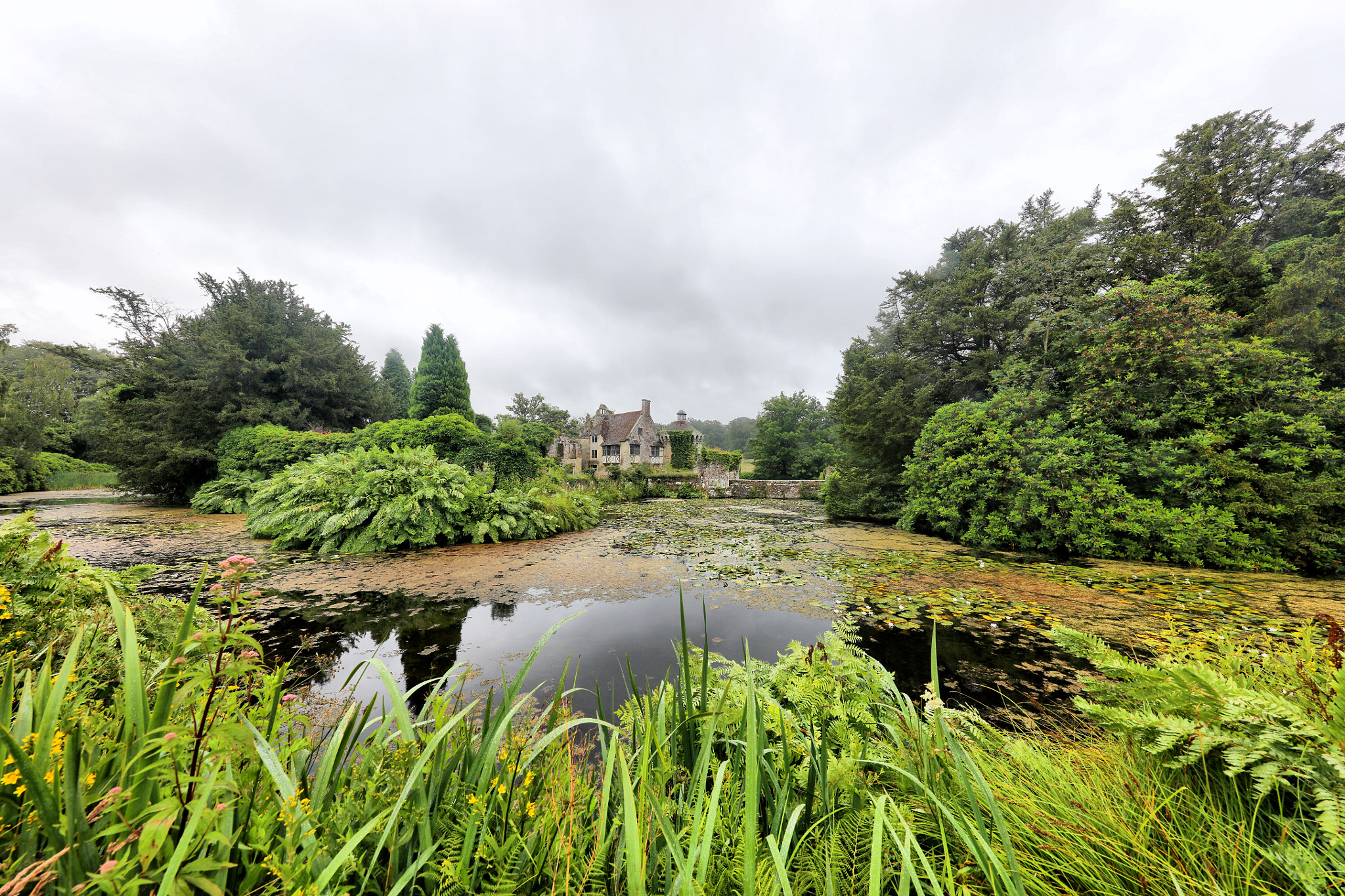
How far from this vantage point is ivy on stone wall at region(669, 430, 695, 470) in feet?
99.1

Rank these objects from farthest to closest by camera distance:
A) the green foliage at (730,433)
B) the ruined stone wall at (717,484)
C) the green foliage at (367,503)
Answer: the green foliage at (730,433) < the ruined stone wall at (717,484) < the green foliage at (367,503)

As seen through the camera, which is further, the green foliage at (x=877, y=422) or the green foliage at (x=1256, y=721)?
the green foliage at (x=877, y=422)

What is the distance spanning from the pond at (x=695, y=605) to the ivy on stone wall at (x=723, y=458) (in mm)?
19881

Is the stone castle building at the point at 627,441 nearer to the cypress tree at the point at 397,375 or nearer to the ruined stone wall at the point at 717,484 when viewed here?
the ruined stone wall at the point at 717,484

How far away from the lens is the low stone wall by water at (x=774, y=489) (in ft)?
68.4

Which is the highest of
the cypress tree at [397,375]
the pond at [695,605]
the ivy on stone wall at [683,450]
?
the cypress tree at [397,375]

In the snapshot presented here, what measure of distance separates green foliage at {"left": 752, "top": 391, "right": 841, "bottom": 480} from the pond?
17830 mm

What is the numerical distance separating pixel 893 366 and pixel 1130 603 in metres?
8.61

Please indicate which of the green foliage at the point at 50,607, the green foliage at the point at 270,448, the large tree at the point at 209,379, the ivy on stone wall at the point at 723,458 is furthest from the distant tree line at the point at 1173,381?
the large tree at the point at 209,379

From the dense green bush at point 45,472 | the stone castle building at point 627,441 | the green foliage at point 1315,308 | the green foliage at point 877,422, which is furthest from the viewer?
the stone castle building at point 627,441

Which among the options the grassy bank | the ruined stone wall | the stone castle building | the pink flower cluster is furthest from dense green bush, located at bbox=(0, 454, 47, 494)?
the pink flower cluster

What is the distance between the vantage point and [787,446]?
26.2 m

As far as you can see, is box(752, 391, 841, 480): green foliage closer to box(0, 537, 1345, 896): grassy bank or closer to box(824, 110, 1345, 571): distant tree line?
box(824, 110, 1345, 571): distant tree line

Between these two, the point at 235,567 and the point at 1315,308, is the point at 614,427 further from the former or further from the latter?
the point at 235,567
